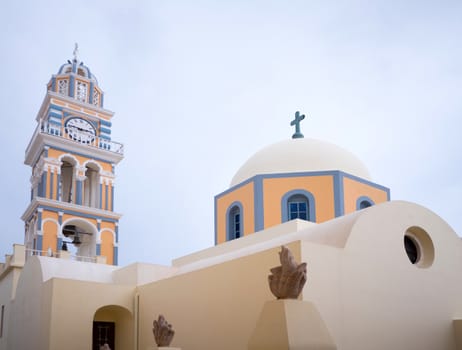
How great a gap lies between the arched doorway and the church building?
0.03 meters

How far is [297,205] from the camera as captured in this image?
14109 millimetres

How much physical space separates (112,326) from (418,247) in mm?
7800

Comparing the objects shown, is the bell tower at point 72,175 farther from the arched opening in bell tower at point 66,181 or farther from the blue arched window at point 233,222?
the blue arched window at point 233,222

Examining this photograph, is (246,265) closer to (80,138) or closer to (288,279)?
(288,279)

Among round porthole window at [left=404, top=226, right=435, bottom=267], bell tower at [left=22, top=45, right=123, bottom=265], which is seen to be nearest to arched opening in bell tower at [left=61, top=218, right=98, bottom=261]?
bell tower at [left=22, top=45, right=123, bottom=265]

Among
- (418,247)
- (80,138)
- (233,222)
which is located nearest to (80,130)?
(80,138)

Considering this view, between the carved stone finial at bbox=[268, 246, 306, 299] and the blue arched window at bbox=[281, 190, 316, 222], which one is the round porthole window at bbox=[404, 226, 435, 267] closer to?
the blue arched window at bbox=[281, 190, 316, 222]

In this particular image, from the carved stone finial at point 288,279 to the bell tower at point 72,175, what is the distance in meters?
13.3

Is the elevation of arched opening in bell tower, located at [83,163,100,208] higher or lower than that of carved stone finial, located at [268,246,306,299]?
higher

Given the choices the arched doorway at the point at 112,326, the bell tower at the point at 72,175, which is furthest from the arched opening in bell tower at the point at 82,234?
the arched doorway at the point at 112,326

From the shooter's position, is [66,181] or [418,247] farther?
[66,181]

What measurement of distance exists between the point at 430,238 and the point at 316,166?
187 inches

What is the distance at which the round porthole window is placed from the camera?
10195 mm

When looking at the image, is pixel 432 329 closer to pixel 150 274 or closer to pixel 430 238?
pixel 430 238
